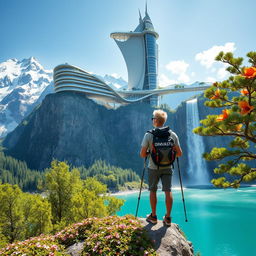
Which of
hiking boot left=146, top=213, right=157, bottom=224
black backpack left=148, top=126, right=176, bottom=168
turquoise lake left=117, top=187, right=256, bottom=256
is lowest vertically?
turquoise lake left=117, top=187, right=256, bottom=256

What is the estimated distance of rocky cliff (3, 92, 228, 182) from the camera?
4488 inches

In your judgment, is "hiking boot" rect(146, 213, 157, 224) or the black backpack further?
"hiking boot" rect(146, 213, 157, 224)

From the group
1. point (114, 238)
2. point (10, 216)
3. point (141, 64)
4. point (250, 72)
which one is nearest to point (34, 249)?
point (114, 238)

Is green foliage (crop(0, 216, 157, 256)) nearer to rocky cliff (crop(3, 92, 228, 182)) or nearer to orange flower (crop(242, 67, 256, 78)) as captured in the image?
orange flower (crop(242, 67, 256, 78))

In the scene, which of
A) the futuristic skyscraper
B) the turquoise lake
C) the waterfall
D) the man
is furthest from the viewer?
the futuristic skyscraper

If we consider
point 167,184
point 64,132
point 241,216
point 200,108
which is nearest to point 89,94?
point 64,132

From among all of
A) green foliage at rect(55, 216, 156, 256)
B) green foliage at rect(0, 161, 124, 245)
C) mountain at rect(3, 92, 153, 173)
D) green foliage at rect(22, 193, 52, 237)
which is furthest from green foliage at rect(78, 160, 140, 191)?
green foliage at rect(55, 216, 156, 256)

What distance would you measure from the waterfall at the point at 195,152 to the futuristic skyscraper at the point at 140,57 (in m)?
36.3

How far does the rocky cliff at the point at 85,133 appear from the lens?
114000mm

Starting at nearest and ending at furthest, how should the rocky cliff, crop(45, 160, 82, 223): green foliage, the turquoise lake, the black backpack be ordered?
the black backpack → crop(45, 160, 82, 223): green foliage → the turquoise lake → the rocky cliff

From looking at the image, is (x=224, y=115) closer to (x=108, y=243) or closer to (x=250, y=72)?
(x=250, y=72)

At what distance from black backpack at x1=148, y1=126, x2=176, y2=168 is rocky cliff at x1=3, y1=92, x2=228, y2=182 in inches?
4264

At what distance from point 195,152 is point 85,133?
60.0m

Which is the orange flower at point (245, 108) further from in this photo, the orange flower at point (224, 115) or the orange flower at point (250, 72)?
the orange flower at point (250, 72)
